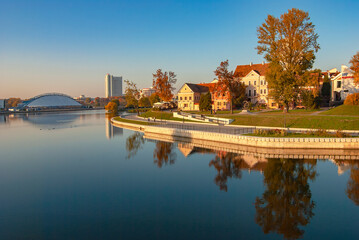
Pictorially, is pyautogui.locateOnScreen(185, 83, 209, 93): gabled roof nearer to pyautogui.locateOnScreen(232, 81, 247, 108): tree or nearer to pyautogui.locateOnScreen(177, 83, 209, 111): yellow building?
pyautogui.locateOnScreen(177, 83, 209, 111): yellow building

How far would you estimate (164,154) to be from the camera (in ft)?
93.9

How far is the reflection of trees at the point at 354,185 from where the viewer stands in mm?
15625

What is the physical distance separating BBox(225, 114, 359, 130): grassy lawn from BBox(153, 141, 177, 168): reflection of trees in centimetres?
1373

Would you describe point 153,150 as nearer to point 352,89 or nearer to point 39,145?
point 39,145

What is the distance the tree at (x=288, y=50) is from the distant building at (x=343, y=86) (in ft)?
45.5

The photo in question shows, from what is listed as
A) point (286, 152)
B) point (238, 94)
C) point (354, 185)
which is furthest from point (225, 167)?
point (238, 94)

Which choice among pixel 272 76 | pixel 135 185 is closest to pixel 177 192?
pixel 135 185

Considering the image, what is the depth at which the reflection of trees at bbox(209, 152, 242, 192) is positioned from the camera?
19.3 meters

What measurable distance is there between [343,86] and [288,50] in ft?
59.0

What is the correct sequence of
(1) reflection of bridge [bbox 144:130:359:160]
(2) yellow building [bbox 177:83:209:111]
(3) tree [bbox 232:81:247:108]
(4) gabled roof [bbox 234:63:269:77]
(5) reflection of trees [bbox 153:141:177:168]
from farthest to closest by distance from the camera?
1. (2) yellow building [bbox 177:83:209:111]
2. (4) gabled roof [bbox 234:63:269:77]
3. (3) tree [bbox 232:81:247:108]
4. (5) reflection of trees [bbox 153:141:177:168]
5. (1) reflection of bridge [bbox 144:130:359:160]

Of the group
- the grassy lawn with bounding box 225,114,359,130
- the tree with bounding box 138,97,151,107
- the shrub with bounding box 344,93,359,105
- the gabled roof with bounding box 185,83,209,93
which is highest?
the gabled roof with bounding box 185,83,209,93

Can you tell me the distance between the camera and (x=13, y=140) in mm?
41500

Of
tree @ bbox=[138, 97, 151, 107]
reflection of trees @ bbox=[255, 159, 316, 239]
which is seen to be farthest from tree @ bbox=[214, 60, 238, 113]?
tree @ bbox=[138, 97, 151, 107]

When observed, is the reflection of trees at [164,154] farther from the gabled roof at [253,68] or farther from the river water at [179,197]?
the gabled roof at [253,68]
